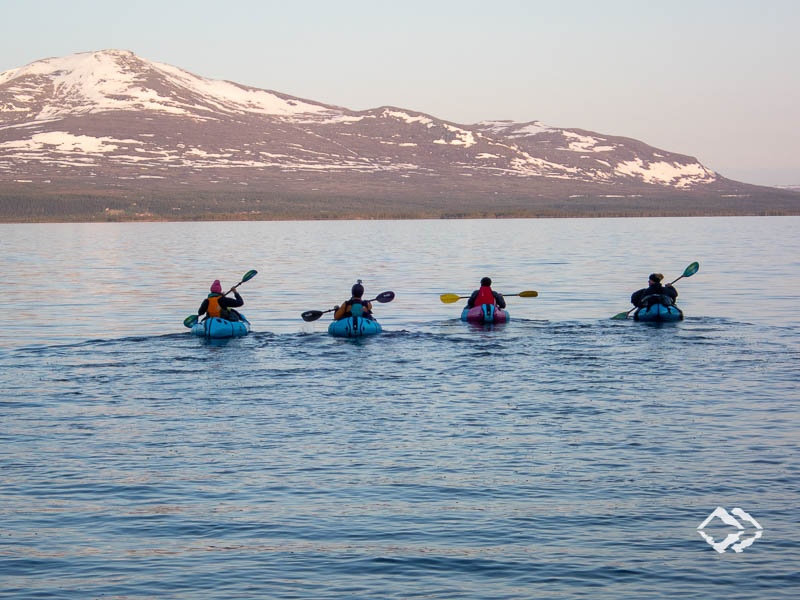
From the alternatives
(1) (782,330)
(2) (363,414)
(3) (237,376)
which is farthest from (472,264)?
(2) (363,414)

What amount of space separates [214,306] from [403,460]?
1614 cm

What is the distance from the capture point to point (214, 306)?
105 feet

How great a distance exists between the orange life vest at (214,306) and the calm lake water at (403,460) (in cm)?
98

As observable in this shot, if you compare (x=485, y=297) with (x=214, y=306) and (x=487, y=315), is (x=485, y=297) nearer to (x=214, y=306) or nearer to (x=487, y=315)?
(x=487, y=315)

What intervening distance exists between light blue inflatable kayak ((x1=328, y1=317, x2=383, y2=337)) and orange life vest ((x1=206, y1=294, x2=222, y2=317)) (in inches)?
133

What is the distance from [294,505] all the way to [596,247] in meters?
87.0

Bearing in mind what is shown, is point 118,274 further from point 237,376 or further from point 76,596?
point 76,596

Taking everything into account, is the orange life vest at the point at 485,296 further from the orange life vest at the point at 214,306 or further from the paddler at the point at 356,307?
the orange life vest at the point at 214,306

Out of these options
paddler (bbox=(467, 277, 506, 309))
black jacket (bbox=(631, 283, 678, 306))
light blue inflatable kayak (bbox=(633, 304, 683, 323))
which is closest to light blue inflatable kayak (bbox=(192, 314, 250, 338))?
paddler (bbox=(467, 277, 506, 309))

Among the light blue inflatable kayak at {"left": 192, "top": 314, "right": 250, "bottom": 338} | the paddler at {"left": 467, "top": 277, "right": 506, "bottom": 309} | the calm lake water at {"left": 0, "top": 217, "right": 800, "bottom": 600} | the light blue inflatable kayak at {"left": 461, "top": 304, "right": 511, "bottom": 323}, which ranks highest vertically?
the paddler at {"left": 467, "top": 277, "right": 506, "bottom": 309}

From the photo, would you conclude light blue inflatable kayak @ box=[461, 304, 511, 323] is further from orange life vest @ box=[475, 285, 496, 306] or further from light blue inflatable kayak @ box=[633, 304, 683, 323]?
light blue inflatable kayak @ box=[633, 304, 683, 323]

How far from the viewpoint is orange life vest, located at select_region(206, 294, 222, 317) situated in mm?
31884

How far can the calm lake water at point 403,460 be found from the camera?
12.1m

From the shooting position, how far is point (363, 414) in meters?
20.7
